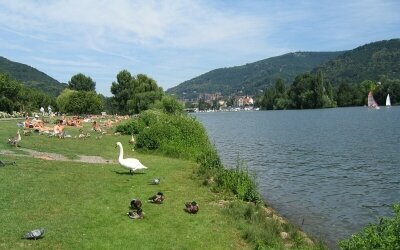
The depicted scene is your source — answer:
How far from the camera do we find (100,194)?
17031 mm

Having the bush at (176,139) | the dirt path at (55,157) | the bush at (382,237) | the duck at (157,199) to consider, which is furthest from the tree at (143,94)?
the bush at (382,237)

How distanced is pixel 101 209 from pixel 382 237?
9095 millimetres

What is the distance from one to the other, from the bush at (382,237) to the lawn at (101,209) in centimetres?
413

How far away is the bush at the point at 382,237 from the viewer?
877 centimetres

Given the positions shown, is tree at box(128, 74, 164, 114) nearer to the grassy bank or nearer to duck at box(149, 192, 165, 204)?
the grassy bank

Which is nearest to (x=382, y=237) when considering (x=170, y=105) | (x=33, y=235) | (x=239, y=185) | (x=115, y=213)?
(x=33, y=235)

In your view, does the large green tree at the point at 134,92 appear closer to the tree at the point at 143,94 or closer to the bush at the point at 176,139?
the tree at the point at 143,94

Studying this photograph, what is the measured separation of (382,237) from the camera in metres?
9.13

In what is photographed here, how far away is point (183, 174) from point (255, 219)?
8212mm

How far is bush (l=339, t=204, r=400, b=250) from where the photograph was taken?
8773 millimetres

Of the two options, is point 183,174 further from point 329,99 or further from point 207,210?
point 329,99

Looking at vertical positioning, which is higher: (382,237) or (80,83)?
(80,83)

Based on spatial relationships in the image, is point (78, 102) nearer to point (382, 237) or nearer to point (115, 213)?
point (115, 213)

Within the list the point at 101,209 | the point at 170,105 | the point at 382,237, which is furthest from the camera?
the point at 170,105
